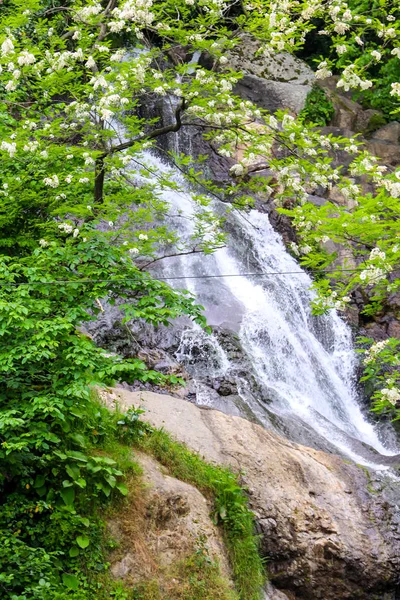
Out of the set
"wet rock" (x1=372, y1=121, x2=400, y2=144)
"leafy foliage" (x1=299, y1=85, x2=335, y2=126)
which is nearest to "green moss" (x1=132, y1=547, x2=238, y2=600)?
"leafy foliage" (x1=299, y1=85, x2=335, y2=126)

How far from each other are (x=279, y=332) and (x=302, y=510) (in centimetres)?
601

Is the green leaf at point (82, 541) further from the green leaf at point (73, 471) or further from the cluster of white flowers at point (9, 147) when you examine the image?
the cluster of white flowers at point (9, 147)

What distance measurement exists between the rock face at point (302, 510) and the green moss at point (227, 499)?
279 millimetres

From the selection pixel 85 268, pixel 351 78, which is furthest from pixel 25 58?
pixel 351 78

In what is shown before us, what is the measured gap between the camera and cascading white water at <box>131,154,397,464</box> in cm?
1165

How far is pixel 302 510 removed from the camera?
24.8ft

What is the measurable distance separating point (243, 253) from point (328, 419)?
5.19 metres

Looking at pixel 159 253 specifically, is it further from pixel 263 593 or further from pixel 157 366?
pixel 263 593

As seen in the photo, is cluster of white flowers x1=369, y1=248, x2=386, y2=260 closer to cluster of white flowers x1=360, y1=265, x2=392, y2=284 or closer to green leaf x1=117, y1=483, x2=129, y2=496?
cluster of white flowers x1=360, y1=265, x2=392, y2=284

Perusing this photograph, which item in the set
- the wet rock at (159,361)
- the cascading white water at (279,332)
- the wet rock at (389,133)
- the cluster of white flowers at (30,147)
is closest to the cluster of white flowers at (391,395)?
the cascading white water at (279,332)

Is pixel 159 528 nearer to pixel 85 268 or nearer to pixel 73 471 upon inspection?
pixel 73 471

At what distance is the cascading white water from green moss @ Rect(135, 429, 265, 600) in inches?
119

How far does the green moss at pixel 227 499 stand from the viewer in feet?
21.6

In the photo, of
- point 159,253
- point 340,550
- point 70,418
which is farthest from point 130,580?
point 159,253
